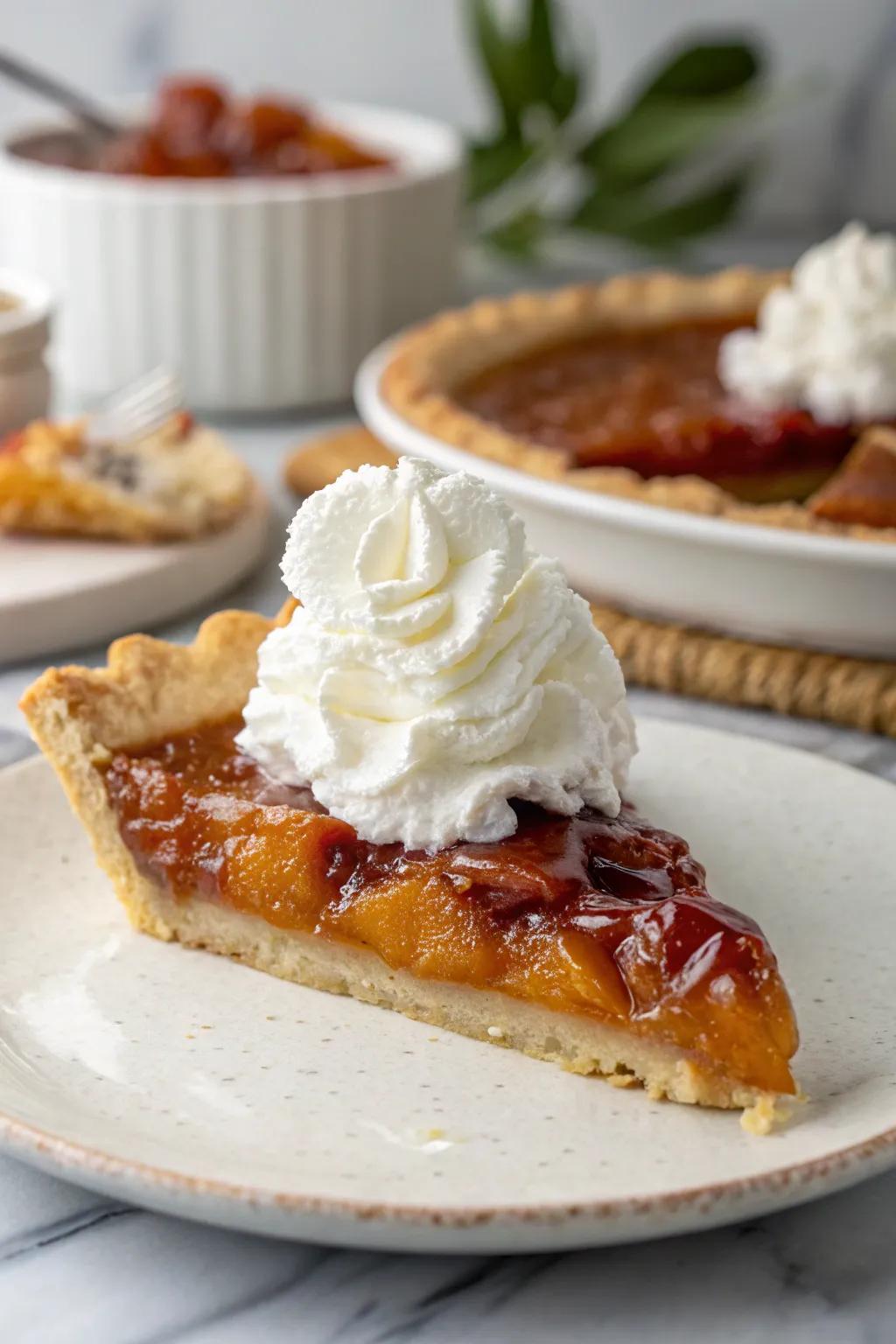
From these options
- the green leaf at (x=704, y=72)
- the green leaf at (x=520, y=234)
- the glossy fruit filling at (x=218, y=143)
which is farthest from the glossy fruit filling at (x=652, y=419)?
the green leaf at (x=704, y=72)

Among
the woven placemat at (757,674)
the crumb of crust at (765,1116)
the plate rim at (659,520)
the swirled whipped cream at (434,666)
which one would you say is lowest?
the woven placemat at (757,674)

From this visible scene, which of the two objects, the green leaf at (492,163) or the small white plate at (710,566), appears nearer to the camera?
the small white plate at (710,566)

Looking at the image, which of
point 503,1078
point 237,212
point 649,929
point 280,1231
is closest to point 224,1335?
point 280,1231

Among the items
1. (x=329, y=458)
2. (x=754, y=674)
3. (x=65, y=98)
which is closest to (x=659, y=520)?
(x=754, y=674)

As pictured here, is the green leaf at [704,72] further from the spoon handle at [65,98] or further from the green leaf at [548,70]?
the spoon handle at [65,98]

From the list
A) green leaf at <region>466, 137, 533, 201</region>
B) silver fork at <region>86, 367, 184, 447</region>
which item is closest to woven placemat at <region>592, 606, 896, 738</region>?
silver fork at <region>86, 367, 184, 447</region>

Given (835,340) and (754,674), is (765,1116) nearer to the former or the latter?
(754,674)

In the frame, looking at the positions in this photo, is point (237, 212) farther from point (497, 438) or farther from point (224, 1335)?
point (224, 1335)
